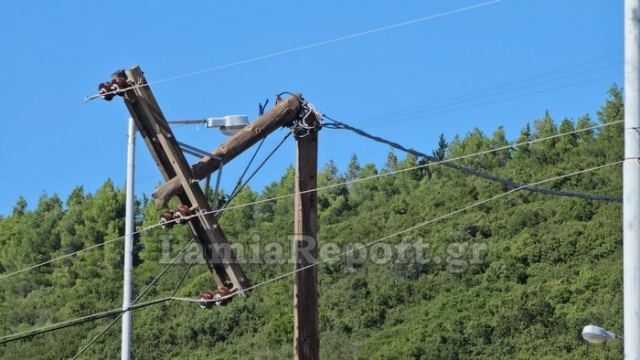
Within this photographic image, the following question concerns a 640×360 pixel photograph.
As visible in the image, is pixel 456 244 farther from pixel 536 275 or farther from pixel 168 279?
pixel 168 279

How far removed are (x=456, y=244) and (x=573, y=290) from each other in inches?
328

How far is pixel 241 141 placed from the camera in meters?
13.7

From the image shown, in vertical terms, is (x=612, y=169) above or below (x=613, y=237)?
above

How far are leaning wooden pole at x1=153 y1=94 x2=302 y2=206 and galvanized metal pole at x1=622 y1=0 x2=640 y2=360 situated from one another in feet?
15.2

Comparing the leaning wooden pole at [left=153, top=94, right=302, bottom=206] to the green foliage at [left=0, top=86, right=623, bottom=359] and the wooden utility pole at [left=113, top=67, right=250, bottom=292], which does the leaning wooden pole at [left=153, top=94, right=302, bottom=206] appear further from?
the green foliage at [left=0, top=86, right=623, bottom=359]

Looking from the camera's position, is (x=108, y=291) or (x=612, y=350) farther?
(x=108, y=291)

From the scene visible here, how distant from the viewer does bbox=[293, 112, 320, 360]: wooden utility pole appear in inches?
502

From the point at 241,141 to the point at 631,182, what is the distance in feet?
17.0

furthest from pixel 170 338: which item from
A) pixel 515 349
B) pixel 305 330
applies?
pixel 305 330

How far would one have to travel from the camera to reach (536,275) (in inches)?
1422

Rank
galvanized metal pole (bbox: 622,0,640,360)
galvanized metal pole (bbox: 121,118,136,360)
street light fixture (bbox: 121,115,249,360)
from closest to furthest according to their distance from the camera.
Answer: galvanized metal pole (bbox: 622,0,640,360)
street light fixture (bbox: 121,115,249,360)
galvanized metal pole (bbox: 121,118,136,360)

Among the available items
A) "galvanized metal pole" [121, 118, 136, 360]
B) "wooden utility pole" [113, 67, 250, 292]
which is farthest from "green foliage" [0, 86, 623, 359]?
"wooden utility pole" [113, 67, 250, 292]

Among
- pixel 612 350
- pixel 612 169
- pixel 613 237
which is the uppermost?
pixel 612 169

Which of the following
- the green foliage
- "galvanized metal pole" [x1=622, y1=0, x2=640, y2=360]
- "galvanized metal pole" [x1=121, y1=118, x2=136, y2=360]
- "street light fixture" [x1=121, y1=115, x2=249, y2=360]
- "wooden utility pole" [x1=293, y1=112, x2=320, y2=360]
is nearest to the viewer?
"galvanized metal pole" [x1=622, y1=0, x2=640, y2=360]
